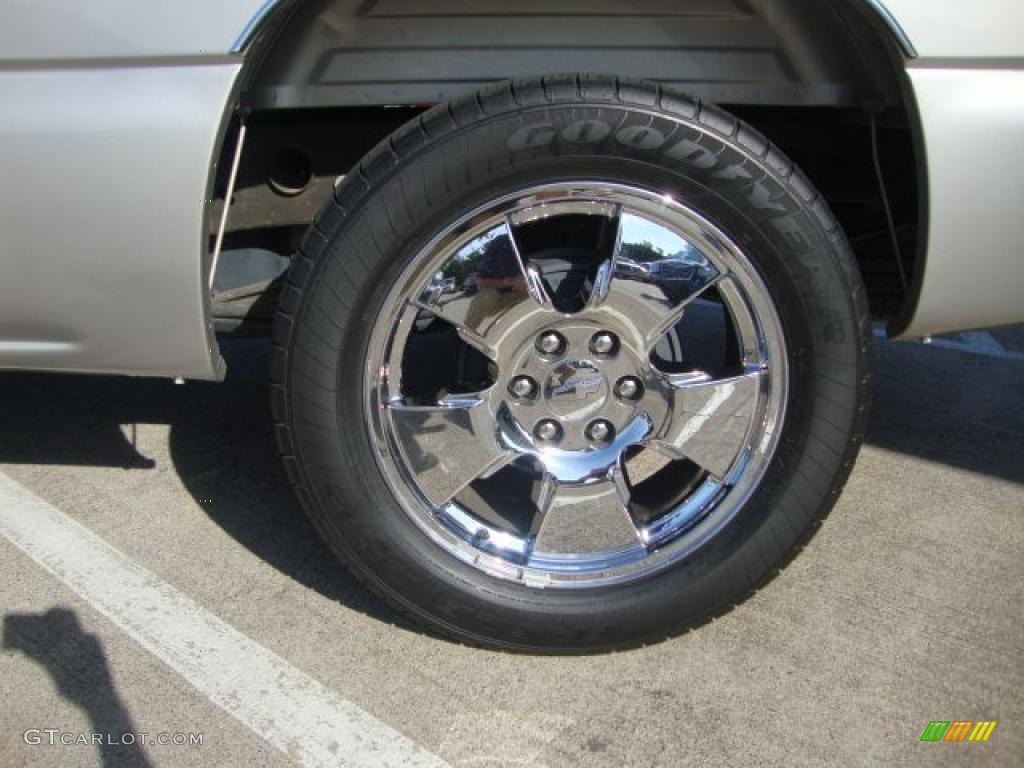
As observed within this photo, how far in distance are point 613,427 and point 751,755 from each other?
73 cm

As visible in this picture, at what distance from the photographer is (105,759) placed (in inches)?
82.1

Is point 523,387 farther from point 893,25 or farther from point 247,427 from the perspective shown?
point 247,427

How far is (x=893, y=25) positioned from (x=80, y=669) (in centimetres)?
211

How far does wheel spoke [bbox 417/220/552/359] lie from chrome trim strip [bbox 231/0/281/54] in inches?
22.6

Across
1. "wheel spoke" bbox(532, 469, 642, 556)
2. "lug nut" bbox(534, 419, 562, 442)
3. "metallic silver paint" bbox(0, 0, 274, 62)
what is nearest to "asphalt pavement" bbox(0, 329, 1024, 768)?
"wheel spoke" bbox(532, 469, 642, 556)

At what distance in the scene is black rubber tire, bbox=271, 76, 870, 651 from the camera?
2070 mm

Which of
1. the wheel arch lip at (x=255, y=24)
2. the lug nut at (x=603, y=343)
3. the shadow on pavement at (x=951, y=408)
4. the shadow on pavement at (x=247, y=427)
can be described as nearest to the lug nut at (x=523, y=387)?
the lug nut at (x=603, y=343)

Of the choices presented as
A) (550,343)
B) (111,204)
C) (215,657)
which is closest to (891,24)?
(550,343)

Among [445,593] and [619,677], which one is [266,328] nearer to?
[445,593]

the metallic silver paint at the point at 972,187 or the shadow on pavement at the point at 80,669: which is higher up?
the metallic silver paint at the point at 972,187

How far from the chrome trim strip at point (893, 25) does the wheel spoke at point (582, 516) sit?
3.44ft

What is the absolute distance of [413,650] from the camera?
241 centimetres

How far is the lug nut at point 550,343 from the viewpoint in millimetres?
2275

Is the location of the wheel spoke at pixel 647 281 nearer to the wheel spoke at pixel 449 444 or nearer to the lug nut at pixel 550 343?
the lug nut at pixel 550 343
